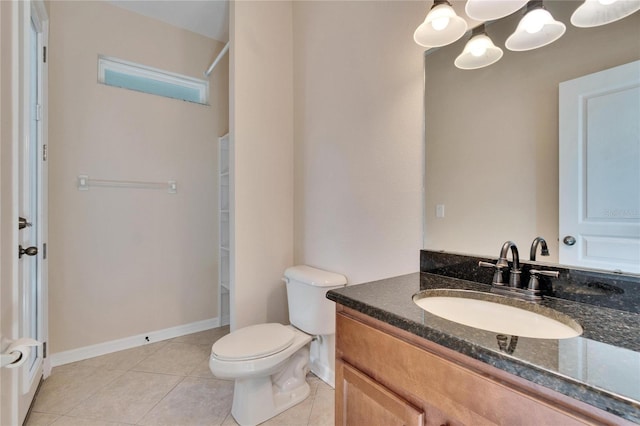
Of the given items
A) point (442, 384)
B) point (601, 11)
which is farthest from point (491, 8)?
point (442, 384)

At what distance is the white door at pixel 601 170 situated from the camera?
79 cm

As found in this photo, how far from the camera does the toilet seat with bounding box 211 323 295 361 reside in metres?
1.41

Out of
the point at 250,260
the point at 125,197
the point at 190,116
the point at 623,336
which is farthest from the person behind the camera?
the point at 190,116

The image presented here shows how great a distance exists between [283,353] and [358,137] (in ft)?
4.04

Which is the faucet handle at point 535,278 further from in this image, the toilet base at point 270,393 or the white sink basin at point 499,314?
the toilet base at point 270,393

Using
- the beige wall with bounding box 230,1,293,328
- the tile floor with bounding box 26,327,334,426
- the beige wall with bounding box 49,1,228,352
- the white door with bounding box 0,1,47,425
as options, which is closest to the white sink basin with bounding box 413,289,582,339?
the tile floor with bounding box 26,327,334,426

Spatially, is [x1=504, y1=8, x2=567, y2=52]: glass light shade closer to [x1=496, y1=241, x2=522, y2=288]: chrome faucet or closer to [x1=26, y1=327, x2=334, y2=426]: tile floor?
[x1=496, y1=241, x2=522, y2=288]: chrome faucet

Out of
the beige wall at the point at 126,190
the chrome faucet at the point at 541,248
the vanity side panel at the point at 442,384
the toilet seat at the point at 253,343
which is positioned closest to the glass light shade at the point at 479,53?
the chrome faucet at the point at 541,248

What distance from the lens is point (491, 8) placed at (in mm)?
970

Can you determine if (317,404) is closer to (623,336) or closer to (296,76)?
(623,336)

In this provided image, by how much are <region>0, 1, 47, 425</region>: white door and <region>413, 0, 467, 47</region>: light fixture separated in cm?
138

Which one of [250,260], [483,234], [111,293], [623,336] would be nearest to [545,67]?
[483,234]

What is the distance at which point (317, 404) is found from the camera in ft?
5.45

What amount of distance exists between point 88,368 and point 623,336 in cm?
277
